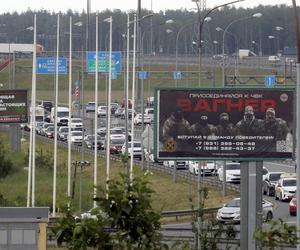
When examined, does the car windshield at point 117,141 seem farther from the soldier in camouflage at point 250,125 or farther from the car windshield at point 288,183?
the soldier in camouflage at point 250,125

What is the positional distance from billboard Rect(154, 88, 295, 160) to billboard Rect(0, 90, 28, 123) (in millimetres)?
35356

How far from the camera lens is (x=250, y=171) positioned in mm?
28938

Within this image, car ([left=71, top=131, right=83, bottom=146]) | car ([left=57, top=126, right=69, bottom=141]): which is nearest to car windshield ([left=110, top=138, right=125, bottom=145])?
car ([left=71, top=131, right=83, bottom=146])

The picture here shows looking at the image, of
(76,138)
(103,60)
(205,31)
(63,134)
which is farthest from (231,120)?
(205,31)

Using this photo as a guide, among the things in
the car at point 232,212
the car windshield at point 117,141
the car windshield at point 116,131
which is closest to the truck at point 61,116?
the car windshield at point 116,131

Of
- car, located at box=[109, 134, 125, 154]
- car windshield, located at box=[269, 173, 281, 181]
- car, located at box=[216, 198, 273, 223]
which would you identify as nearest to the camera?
car, located at box=[216, 198, 273, 223]

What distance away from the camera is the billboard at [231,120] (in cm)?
2917

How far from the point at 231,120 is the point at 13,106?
3624cm

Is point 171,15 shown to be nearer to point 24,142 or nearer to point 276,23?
point 276,23

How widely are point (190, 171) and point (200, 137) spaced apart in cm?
3229

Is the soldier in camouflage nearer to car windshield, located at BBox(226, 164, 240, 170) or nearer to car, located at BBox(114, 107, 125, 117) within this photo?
car windshield, located at BBox(226, 164, 240, 170)

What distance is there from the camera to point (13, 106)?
64.5 m

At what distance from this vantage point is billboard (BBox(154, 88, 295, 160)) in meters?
29.2

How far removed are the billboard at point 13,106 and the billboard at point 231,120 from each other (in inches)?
1392
